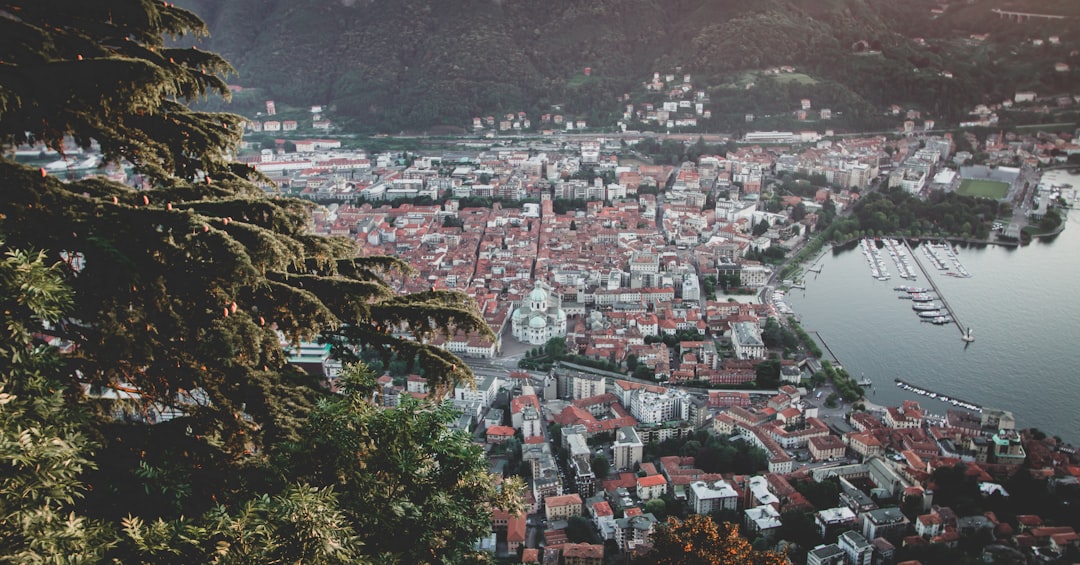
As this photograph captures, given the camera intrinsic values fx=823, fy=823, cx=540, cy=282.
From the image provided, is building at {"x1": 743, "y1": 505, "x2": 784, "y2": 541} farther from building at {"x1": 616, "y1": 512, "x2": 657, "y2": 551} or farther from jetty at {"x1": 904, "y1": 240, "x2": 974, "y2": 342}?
jetty at {"x1": 904, "y1": 240, "x2": 974, "y2": 342}

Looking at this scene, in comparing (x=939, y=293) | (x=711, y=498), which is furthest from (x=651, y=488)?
(x=939, y=293)

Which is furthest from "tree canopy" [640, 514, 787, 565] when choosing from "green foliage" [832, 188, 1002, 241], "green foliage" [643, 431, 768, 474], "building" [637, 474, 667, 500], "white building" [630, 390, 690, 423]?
"green foliage" [832, 188, 1002, 241]

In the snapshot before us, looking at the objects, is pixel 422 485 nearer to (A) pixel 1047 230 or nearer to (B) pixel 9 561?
(B) pixel 9 561

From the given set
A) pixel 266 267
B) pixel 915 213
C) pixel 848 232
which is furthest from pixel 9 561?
pixel 915 213

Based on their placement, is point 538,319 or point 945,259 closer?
point 538,319

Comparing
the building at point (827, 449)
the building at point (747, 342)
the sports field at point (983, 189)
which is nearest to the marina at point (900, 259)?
the sports field at point (983, 189)

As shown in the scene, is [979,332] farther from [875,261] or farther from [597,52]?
[597,52]

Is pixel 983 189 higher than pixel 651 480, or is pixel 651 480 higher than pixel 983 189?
pixel 983 189

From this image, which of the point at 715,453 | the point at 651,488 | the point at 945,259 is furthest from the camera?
the point at 945,259
